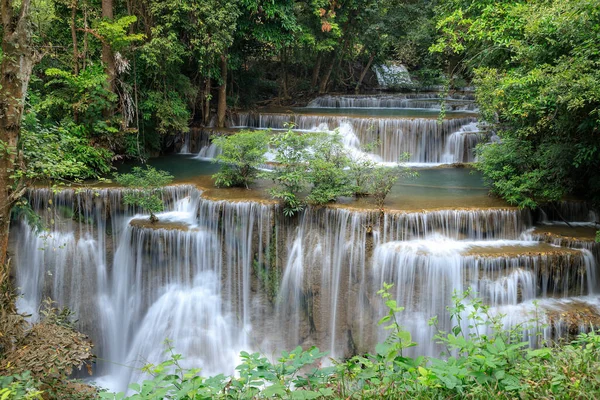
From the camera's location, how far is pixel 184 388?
293 cm

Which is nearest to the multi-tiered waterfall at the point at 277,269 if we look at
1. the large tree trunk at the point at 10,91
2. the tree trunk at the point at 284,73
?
the large tree trunk at the point at 10,91

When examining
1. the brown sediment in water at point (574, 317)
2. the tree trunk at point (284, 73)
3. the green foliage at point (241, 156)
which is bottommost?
the brown sediment in water at point (574, 317)

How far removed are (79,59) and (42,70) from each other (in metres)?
0.93

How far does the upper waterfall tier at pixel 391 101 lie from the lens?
19.2m

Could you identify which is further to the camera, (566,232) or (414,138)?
(414,138)

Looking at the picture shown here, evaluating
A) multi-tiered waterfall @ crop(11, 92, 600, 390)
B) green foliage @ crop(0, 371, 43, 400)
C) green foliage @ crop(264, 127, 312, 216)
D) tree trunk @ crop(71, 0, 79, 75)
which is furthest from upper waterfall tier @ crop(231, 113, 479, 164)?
green foliage @ crop(0, 371, 43, 400)

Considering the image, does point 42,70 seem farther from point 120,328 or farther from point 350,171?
point 350,171

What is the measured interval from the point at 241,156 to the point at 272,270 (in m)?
2.72

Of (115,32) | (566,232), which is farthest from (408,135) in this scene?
(115,32)

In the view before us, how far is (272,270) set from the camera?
889 centimetres

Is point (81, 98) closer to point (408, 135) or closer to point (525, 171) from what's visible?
point (408, 135)

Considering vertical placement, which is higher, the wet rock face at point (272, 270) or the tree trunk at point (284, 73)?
the tree trunk at point (284, 73)

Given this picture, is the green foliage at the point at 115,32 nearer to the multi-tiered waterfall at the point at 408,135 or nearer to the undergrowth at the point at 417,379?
the multi-tiered waterfall at the point at 408,135

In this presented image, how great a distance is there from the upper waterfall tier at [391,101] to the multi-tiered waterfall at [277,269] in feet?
33.0
